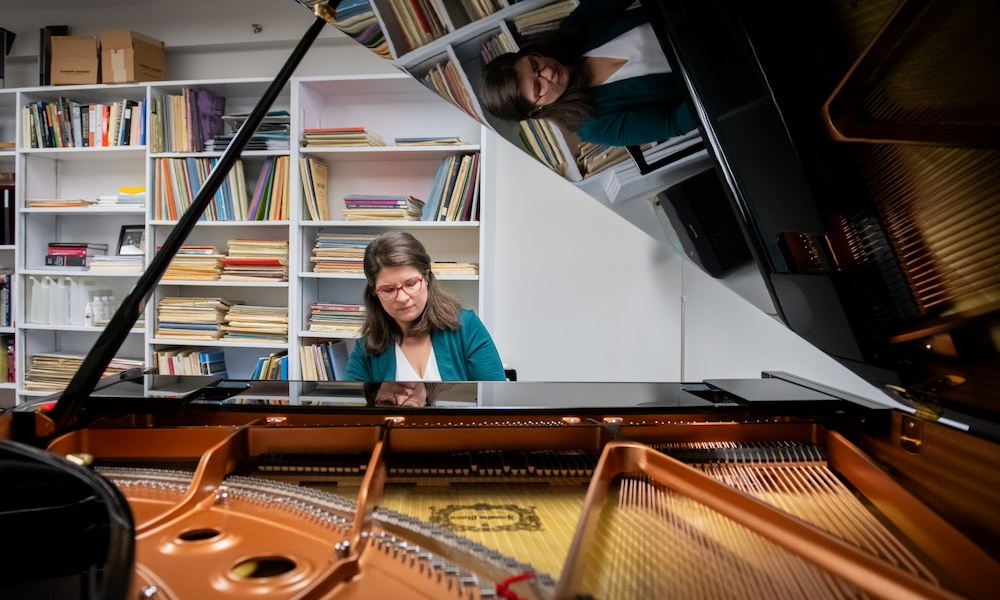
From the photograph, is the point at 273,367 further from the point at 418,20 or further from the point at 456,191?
the point at 418,20

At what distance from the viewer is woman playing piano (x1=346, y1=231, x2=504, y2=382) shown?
7.52 ft

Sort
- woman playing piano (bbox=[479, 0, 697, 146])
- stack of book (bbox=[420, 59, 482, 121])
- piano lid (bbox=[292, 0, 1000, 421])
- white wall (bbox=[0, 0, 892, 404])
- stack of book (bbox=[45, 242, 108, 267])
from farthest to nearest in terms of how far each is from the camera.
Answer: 1. stack of book (bbox=[45, 242, 108, 267])
2. white wall (bbox=[0, 0, 892, 404])
3. stack of book (bbox=[420, 59, 482, 121])
4. woman playing piano (bbox=[479, 0, 697, 146])
5. piano lid (bbox=[292, 0, 1000, 421])

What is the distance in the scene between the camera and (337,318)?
11.6 ft

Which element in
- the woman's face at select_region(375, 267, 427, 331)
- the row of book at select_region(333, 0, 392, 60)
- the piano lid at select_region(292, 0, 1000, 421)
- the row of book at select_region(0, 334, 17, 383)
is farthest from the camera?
the row of book at select_region(0, 334, 17, 383)

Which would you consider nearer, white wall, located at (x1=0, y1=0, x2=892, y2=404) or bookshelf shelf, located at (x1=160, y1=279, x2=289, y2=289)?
white wall, located at (x1=0, y1=0, x2=892, y2=404)

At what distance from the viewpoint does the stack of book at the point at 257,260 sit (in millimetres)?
3562

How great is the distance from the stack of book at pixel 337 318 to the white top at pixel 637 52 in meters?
2.70

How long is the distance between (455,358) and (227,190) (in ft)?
6.98

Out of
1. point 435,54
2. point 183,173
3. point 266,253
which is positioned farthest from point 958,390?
point 183,173

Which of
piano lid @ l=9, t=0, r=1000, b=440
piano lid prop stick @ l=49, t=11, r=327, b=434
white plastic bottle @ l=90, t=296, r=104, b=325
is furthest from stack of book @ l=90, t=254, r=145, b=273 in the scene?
piano lid @ l=9, t=0, r=1000, b=440

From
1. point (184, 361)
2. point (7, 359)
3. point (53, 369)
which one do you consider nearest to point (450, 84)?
point (184, 361)

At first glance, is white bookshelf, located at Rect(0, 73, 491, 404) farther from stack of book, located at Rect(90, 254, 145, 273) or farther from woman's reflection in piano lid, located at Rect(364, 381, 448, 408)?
woman's reflection in piano lid, located at Rect(364, 381, 448, 408)

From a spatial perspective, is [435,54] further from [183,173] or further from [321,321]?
[183,173]

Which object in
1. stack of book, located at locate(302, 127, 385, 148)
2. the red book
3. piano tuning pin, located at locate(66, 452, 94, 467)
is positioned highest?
stack of book, located at locate(302, 127, 385, 148)
